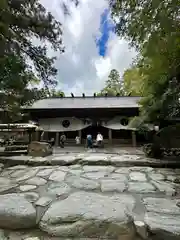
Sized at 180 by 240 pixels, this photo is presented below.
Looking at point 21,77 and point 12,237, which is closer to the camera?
point 12,237

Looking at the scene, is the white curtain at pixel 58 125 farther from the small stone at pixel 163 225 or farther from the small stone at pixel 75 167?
the small stone at pixel 163 225

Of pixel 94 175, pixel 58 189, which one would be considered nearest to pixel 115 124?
pixel 94 175

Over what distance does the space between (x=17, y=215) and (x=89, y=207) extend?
3.09 feet

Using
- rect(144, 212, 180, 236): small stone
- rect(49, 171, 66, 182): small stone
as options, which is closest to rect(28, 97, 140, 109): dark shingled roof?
rect(49, 171, 66, 182): small stone

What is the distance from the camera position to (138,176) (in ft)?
13.3

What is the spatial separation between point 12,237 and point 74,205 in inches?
32.9

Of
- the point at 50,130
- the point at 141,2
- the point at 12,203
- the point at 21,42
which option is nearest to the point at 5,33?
the point at 21,42

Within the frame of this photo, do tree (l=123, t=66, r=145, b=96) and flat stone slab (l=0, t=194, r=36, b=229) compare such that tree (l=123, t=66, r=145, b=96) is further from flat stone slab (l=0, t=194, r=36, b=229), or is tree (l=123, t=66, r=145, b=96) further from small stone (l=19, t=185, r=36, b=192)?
flat stone slab (l=0, t=194, r=36, b=229)

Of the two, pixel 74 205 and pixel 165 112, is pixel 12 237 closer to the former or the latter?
pixel 74 205

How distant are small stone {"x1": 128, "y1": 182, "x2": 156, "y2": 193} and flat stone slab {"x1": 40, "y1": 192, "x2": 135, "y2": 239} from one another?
60 centimetres

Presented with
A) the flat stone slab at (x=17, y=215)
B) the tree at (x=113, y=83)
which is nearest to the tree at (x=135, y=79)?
the flat stone slab at (x=17, y=215)

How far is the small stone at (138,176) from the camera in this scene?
3.78 metres

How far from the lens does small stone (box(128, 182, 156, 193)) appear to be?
10.1 feet

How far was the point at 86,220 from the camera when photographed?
2006 mm
